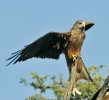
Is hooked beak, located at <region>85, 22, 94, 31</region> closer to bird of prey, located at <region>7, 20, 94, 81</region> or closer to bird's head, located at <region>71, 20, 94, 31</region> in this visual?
bird's head, located at <region>71, 20, 94, 31</region>

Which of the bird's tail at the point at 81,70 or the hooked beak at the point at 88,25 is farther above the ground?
the hooked beak at the point at 88,25

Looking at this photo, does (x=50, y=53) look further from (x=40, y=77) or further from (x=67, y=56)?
(x=40, y=77)

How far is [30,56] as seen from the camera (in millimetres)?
11766

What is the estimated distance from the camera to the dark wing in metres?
11.8

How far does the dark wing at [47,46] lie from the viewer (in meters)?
11.8

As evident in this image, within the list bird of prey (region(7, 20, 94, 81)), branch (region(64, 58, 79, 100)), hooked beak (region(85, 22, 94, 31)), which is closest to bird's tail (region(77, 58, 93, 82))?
bird of prey (region(7, 20, 94, 81))

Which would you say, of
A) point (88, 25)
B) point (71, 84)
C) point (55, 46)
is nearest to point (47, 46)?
point (55, 46)

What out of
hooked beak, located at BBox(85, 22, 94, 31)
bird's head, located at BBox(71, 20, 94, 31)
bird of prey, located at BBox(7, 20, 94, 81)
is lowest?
bird of prey, located at BBox(7, 20, 94, 81)

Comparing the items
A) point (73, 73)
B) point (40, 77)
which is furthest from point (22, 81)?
point (73, 73)

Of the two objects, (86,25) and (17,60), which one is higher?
(86,25)

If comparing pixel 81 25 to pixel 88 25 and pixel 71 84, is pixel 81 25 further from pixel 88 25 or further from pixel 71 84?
pixel 71 84

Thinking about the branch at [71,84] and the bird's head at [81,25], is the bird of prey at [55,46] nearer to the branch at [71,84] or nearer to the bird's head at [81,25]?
the bird's head at [81,25]

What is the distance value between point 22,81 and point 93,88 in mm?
3313

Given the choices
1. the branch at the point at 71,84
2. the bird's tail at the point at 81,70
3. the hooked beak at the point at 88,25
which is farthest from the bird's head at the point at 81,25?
the branch at the point at 71,84
